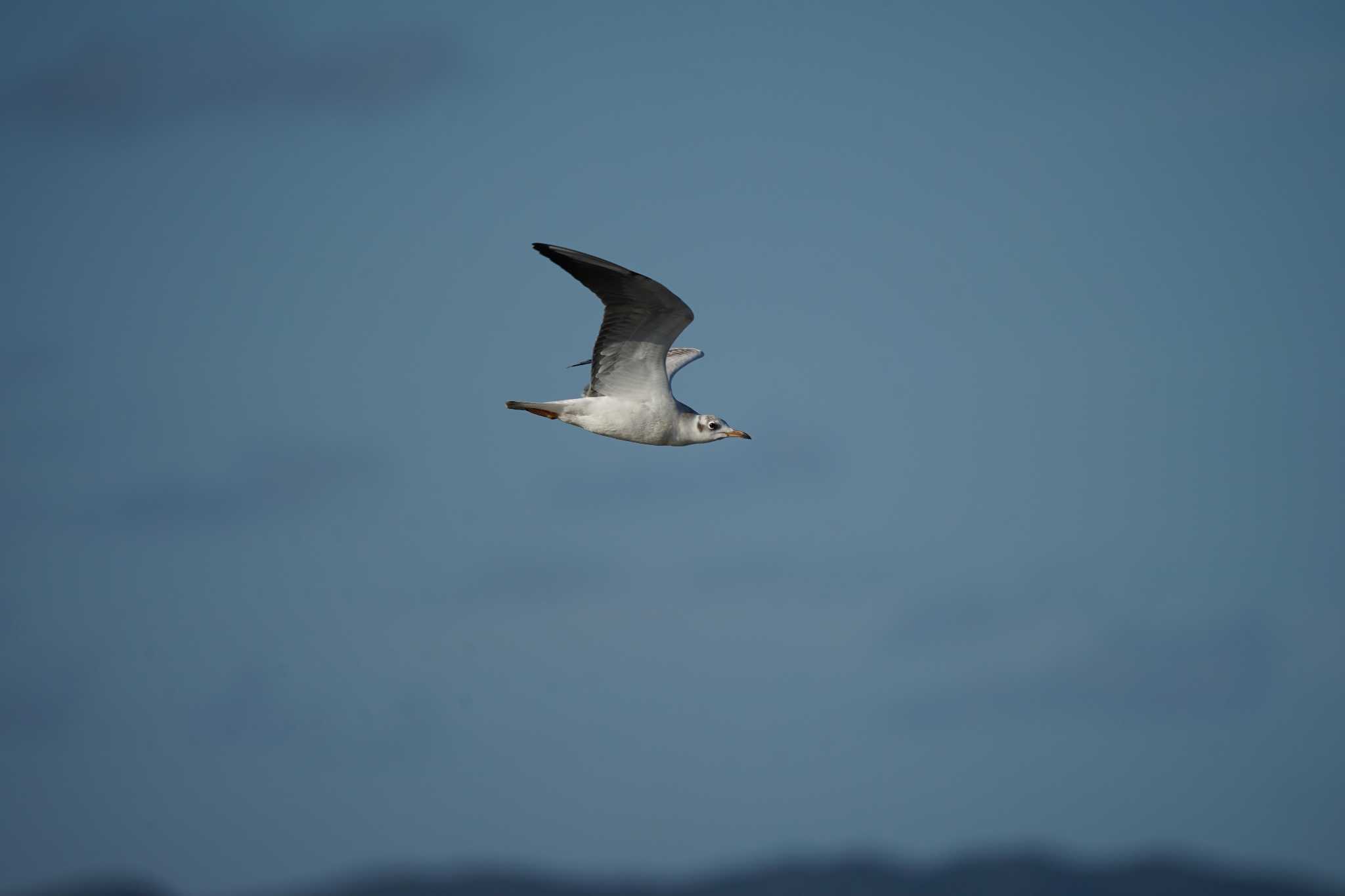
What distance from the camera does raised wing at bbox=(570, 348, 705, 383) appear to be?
3609 cm

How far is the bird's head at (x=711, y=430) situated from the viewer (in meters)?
32.7

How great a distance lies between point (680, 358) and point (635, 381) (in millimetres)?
5464

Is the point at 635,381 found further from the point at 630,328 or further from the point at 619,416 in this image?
the point at 630,328

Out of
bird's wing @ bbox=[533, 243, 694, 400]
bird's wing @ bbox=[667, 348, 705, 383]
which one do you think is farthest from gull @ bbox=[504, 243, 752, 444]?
bird's wing @ bbox=[667, 348, 705, 383]

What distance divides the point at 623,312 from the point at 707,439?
414 cm

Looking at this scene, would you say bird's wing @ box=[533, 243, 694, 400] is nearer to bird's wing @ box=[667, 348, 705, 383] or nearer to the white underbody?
the white underbody

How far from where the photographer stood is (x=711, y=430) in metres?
32.7

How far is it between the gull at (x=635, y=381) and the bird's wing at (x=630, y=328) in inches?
0.5

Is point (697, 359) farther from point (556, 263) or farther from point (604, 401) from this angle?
point (556, 263)

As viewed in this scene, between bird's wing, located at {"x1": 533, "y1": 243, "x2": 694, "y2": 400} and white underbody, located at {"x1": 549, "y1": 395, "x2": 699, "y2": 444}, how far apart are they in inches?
7.2

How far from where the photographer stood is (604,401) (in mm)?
31344

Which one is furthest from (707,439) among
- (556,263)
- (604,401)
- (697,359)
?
(556,263)

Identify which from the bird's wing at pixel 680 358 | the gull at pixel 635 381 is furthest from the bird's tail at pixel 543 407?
the bird's wing at pixel 680 358

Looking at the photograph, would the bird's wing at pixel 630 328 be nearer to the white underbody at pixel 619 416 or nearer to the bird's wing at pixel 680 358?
the white underbody at pixel 619 416
